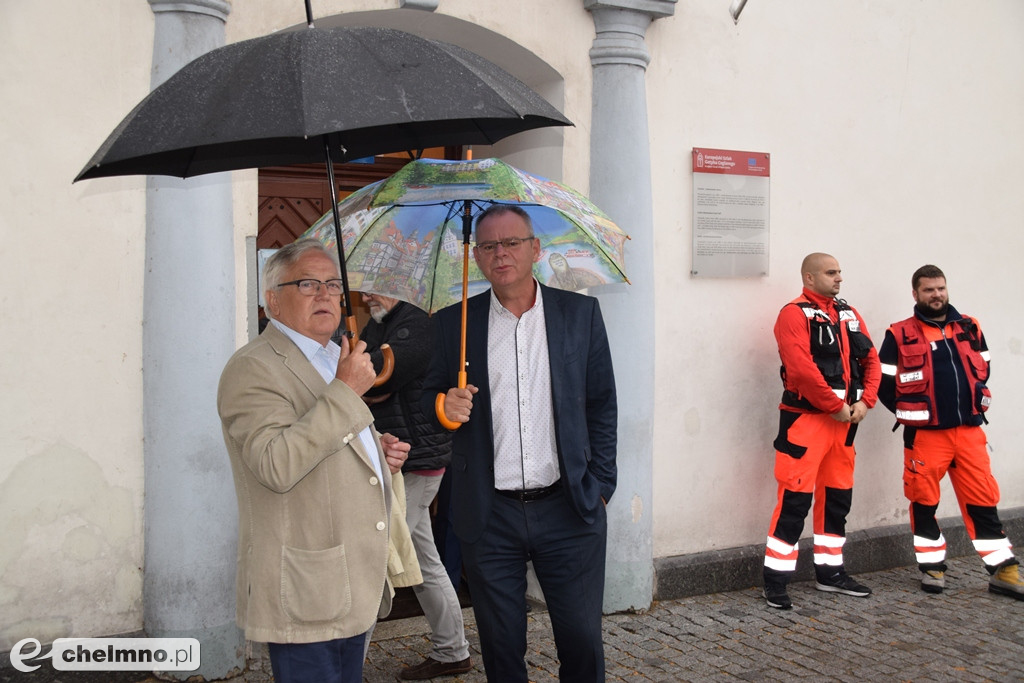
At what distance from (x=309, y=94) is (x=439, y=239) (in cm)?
163

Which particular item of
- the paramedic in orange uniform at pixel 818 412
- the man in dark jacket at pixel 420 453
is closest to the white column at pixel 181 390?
the man in dark jacket at pixel 420 453

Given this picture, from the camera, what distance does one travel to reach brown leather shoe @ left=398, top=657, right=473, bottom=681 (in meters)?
5.00

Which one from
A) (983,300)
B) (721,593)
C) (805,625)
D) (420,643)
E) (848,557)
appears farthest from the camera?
(983,300)

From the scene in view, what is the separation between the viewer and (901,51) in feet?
24.2

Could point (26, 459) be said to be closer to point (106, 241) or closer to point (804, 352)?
point (106, 241)

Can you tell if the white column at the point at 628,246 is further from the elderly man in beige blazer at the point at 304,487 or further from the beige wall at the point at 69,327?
the elderly man in beige blazer at the point at 304,487

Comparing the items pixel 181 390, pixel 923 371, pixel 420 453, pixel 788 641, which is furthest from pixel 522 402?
pixel 923 371

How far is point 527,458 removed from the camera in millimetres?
3713

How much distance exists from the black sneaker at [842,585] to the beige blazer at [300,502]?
443 cm

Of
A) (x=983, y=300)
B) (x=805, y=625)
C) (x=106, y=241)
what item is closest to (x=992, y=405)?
(x=983, y=300)

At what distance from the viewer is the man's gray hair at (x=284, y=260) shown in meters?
3.06

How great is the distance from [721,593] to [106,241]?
4141 millimetres

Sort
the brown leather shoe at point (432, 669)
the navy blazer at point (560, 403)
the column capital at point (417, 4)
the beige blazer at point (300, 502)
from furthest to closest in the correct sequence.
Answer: the column capital at point (417, 4), the brown leather shoe at point (432, 669), the navy blazer at point (560, 403), the beige blazer at point (300, 502)

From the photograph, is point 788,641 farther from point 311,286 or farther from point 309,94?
point 309,94
